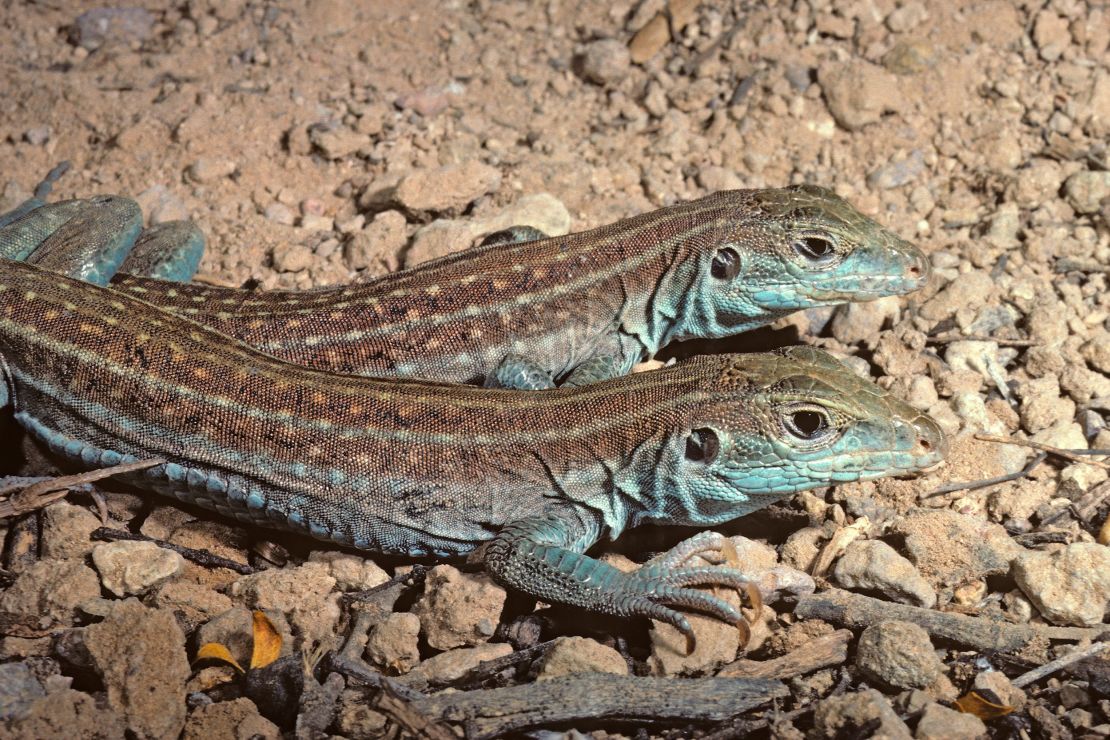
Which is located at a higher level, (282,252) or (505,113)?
(505,113)

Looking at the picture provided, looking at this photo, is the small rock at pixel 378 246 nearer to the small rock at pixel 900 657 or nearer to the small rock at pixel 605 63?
the small rock at pixel 605 63

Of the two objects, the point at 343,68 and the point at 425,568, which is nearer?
the point at 425,568

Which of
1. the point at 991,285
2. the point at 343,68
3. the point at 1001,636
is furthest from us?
the point at 343,68

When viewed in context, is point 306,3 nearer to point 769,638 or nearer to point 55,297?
point 55,297

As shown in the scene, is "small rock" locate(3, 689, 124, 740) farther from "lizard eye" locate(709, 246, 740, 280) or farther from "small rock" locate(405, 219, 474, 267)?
"lizard eye" locate(709, 246, 740, 280)

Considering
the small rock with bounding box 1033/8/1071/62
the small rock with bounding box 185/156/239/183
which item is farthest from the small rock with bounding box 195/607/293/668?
the small rock with bounding box 1033/8/1071/62

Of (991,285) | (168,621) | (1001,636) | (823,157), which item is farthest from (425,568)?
(823,157)

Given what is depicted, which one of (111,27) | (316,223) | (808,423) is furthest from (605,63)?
(808,423)
